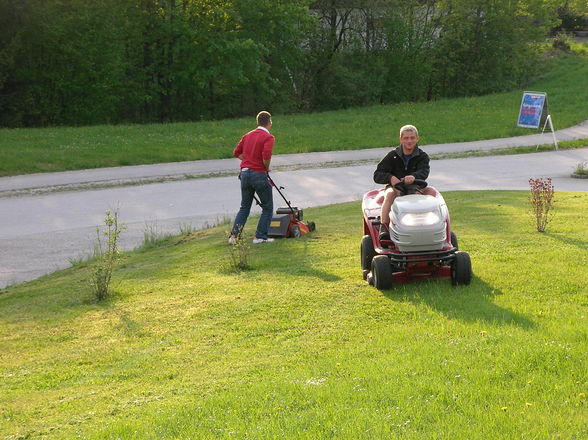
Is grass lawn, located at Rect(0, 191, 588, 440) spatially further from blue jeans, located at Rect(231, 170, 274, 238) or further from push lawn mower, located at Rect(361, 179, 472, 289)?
blue jeans, located at Rect(231, 170, 274, 238)

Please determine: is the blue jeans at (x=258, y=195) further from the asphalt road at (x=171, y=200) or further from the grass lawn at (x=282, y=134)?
the grass lawn at (x=282, y=134)

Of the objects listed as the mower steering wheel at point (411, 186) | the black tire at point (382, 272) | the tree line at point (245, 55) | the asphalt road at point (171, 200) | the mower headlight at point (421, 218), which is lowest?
the asphalt road at point (171, 200)

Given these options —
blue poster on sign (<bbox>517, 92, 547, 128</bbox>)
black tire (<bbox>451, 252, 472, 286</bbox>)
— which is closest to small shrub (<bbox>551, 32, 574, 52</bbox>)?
blue poster on sign (<bbox>517, 92, 547, 128</bbox>)

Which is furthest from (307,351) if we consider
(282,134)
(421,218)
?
(282,134)

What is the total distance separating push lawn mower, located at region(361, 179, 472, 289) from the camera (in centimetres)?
805

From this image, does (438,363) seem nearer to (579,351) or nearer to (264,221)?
(579,351)

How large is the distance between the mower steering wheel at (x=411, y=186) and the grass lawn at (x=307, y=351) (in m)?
0.94

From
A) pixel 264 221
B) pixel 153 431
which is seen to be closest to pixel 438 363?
pixel 153 431

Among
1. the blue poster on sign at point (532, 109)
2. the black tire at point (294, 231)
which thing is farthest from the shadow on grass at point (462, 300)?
the blue poster on sign at point (532, 109)

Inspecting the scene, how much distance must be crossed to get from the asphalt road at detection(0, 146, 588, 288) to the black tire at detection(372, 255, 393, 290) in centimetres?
526

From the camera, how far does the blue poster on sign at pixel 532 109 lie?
27938 mm

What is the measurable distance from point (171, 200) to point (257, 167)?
6721 mm

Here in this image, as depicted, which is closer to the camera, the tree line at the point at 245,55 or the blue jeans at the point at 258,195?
the blue jeans at the point at 258,195

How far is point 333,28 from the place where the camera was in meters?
44.0
